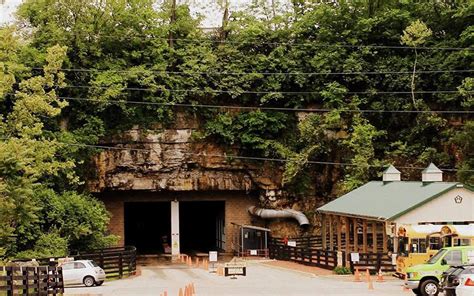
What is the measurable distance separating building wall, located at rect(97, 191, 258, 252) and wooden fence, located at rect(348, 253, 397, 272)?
2216 cm

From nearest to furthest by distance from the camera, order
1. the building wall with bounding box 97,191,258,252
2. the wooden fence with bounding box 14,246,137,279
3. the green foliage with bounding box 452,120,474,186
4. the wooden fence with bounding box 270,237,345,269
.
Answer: the wooden fence with bounding box 14,246,137,279 < the wooden fence with bounding box 270,237,345,269 < the green foliage with bounding box 452,120,474,186 < the building wall with bounding box 97,191,258,252

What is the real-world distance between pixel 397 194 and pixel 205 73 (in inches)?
807

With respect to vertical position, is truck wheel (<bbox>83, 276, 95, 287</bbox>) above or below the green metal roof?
below

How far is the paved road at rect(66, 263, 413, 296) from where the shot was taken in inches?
1203

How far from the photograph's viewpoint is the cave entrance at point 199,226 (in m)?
70.8

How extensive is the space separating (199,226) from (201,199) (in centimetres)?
1540

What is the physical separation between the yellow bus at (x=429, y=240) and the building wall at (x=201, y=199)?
2682 centimetres

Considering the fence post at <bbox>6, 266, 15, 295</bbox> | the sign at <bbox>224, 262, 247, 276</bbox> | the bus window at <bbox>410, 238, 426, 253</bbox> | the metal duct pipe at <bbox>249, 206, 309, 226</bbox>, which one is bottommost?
the sign at <bbox>224, 262, 247, 276</bbox>

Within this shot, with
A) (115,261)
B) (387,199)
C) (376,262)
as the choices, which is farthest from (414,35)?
(115,261)

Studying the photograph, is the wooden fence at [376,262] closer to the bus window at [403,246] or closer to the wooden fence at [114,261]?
the bus window at [403,246]

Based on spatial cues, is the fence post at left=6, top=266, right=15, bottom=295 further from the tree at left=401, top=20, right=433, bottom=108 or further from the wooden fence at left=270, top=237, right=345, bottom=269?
the tree at left=401, top=20, right=433, bottom=108

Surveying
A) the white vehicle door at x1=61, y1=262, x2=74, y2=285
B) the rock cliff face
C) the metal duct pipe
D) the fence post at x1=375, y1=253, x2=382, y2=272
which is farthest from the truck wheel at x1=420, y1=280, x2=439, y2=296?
the rock cliff face

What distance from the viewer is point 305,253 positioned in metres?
47.6

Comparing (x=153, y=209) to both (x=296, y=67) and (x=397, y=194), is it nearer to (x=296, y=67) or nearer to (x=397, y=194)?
(x=296, y=67)
